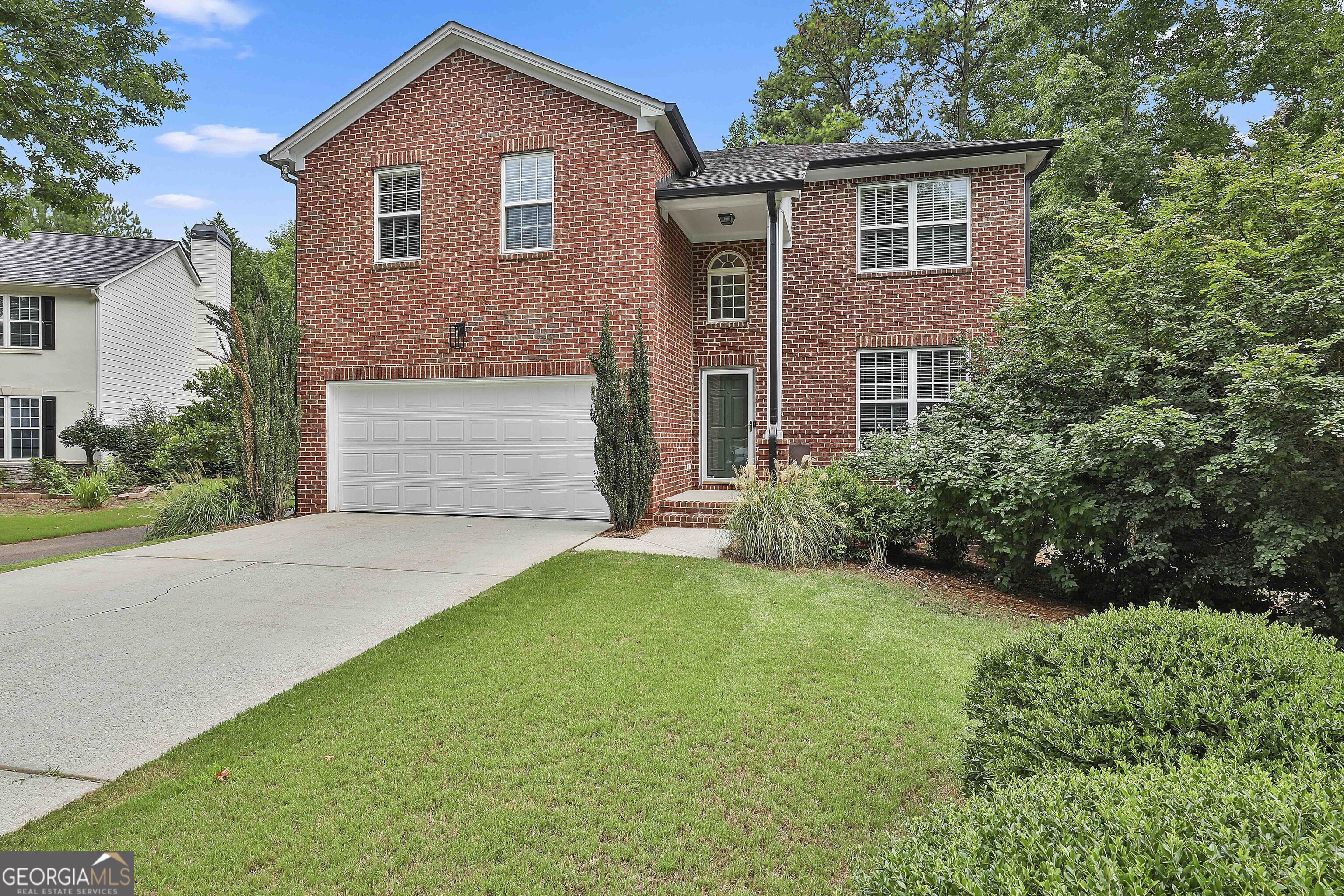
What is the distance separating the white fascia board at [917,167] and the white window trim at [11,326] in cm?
1973

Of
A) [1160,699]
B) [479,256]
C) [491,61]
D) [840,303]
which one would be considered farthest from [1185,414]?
[491,61]

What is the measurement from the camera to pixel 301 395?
420 inches

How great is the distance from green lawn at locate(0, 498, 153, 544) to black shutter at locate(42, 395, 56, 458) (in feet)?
10.5

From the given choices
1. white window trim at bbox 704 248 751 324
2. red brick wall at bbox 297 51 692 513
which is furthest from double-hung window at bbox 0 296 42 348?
white window trim at bbox 704 248 751 324

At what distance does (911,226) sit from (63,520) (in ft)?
51.8

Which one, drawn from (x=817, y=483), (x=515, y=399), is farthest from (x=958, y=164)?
(x=515, y=399)

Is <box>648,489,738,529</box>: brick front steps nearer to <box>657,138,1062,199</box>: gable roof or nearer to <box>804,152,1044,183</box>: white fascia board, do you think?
<box>657,138,1062,199</box>: gable roof

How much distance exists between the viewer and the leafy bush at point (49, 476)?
15180mm

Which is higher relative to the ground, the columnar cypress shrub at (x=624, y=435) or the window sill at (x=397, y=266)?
the window sill at (x=397, y=266)

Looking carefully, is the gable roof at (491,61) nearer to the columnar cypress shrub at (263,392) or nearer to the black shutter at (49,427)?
the columnar cypress shrub at (263,392)

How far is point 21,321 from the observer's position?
17016 mm

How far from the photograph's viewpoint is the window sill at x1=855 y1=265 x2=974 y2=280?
10.7 metres

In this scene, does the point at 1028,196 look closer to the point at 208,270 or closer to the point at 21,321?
the point at 208,270

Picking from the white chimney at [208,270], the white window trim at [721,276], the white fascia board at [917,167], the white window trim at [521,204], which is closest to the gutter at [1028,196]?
the white fascia board at [917,167]
